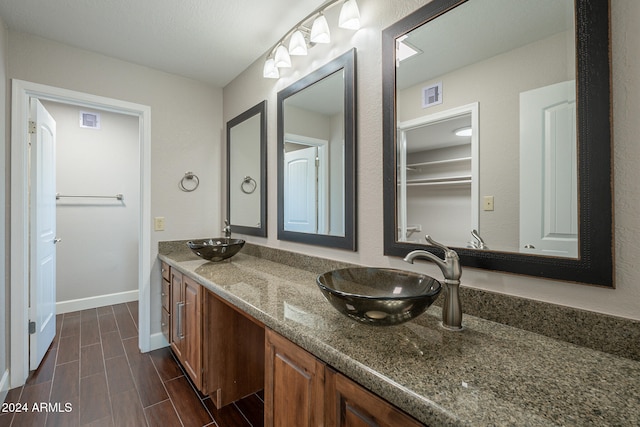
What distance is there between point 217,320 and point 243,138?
1544 mm

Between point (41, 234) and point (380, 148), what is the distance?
258cm

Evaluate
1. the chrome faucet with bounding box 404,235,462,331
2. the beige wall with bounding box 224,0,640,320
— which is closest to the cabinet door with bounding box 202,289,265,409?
the beige wall with bounding box 224,0,640,320

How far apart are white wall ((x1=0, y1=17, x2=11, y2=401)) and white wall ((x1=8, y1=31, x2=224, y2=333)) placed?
0.41 feet

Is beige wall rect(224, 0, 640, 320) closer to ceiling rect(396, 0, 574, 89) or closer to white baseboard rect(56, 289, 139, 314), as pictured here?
ceiling rect(396, 0, 574, 89)

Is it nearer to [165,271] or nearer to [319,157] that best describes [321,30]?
[319,157]

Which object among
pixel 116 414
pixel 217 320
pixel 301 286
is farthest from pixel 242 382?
pixel 301 286

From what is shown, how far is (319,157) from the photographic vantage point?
5.69ft

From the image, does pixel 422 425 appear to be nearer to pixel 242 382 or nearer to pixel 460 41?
pixel 460 41

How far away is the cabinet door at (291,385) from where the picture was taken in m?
0.86

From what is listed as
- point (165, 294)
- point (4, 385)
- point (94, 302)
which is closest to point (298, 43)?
point (165, 294)

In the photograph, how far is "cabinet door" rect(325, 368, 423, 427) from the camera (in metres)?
0.66

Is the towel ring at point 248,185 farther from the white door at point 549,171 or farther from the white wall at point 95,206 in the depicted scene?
the white wall at point 95,206

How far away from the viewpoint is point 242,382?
179 centimetres

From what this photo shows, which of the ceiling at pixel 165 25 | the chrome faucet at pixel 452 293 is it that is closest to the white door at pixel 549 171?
the chrome faucet at pixel 452 293
